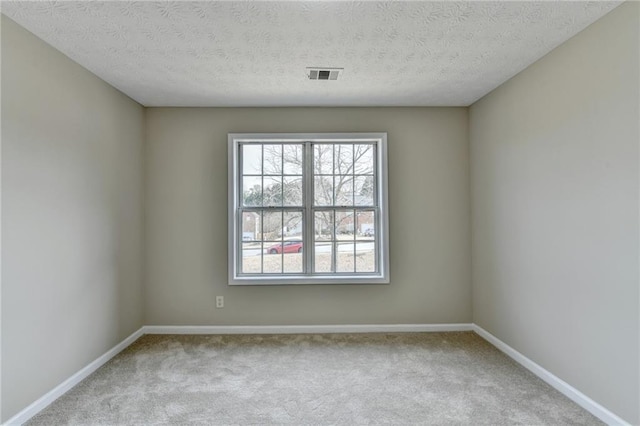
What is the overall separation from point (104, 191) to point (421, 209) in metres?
3.10

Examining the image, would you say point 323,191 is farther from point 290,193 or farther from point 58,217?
point 58,217

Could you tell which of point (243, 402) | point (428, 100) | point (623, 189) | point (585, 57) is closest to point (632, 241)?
point (623, 189)

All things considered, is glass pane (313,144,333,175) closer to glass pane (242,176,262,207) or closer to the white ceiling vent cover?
glass pane (242,176,262,207)

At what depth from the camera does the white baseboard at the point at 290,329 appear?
343 cm

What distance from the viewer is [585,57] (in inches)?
81.3

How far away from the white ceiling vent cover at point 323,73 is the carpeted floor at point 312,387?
8.05 ft

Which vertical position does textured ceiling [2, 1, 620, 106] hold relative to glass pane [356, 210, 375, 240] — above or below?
above

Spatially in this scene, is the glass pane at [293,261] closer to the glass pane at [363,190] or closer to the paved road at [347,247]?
the paved road at [347,247]

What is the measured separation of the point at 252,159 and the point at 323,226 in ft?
3.58

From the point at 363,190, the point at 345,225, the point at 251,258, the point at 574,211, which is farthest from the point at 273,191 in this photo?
the point at 574,211

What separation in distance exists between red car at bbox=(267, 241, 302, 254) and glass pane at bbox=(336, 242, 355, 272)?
44 cm

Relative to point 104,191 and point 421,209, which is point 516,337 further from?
point 104,191

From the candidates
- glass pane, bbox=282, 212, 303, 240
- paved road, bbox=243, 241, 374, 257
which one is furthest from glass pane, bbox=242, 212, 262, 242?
paved road, bbox=243, 241, 374, 257

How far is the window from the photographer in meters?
3.56
